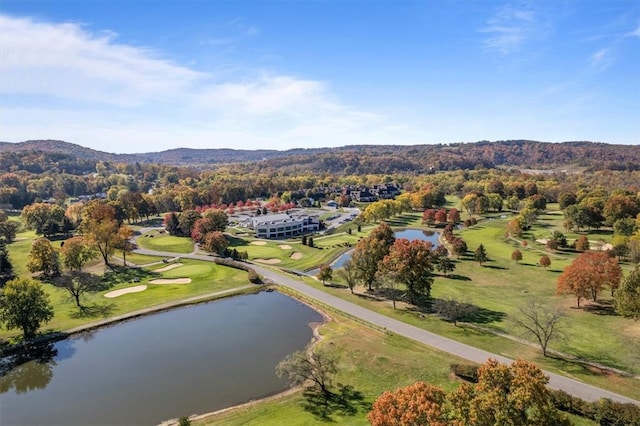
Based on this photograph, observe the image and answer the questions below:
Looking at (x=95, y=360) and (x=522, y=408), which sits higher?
(x=522, y=408)

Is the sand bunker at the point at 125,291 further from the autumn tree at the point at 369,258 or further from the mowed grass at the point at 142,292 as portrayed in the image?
the autumn tree at the point at 369,258

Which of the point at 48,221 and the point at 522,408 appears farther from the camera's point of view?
the point at 48,221

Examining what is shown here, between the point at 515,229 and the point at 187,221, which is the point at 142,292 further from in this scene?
the point at 515,229

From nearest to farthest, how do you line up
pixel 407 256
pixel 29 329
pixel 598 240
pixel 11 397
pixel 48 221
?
pixel 11 397
pixel 29 329
pixel 407 256
pixel 598 240
pixel 48 221

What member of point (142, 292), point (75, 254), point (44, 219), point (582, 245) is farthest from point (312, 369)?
point (44, 219)

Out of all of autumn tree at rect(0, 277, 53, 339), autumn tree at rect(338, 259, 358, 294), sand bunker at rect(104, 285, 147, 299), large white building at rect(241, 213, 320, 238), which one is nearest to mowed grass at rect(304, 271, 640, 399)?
autumn tree at rect(338, 259, 358, 294)

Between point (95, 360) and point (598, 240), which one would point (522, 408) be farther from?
point (598, 240)

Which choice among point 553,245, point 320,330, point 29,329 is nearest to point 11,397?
point 29,329

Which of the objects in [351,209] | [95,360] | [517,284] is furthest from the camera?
[351,209]

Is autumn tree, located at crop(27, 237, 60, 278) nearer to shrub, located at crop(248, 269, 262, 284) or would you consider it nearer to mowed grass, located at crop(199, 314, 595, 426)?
shrub, located at crop(248, 269, 262, 284)
